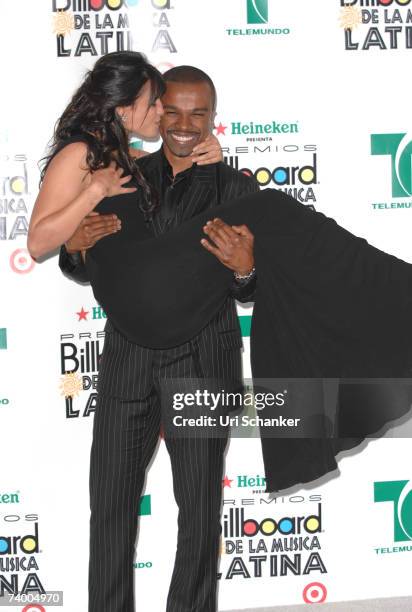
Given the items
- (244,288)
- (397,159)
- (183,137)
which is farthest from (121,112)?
(397,159)

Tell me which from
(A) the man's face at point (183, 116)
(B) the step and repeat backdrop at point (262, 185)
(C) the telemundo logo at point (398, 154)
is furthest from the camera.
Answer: (C) the telemundo logo at point (398, 154)

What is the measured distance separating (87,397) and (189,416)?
0.85 metres

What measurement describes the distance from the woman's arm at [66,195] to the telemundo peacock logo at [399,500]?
1749 millimetres

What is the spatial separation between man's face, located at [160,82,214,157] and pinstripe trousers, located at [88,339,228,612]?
0.61 m

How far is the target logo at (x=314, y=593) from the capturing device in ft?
11.3

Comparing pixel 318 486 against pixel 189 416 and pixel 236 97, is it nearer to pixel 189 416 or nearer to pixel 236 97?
pixel 189 416

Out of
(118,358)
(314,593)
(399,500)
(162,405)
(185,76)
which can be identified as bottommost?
(314,593)

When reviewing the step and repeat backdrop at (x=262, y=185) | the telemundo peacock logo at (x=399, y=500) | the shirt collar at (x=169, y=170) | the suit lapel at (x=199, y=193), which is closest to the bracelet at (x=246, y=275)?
the suit lapel at (x=199, y=193)

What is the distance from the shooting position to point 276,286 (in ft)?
8.16

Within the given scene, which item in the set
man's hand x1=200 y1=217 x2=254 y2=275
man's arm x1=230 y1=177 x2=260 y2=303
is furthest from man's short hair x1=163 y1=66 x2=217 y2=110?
man's hand x1=200 y1=217 x2=254 y2=275

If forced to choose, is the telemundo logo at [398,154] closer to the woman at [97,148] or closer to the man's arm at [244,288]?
the man's arm at [244,288]

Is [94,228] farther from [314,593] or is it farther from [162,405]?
[314,593]

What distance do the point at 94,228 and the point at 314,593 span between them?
5.96ft

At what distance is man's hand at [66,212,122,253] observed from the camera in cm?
243
